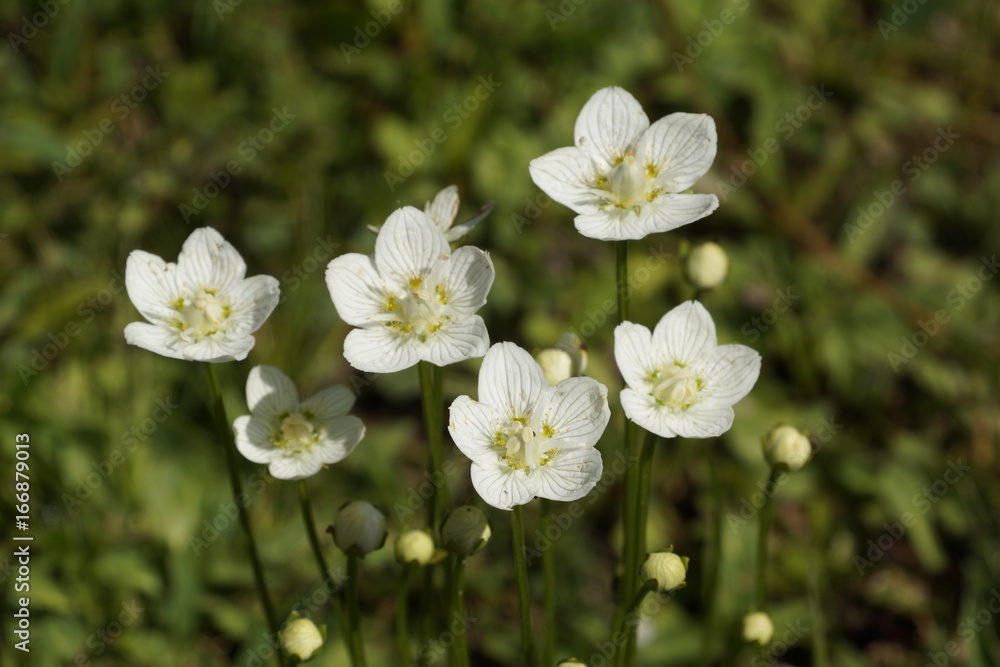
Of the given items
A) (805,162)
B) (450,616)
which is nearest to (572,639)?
(450,616)

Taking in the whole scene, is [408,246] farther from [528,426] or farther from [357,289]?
[528,426]

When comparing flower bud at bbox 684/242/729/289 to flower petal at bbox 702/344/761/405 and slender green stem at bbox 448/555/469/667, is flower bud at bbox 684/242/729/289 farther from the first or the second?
slender green stem at bbox 448/555/469/667

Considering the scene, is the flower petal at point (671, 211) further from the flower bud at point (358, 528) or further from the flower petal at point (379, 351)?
the flower bud at point (358, 528)

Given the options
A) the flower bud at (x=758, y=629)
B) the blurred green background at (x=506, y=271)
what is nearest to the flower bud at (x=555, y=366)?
the flower bud at (x=758, y=629)

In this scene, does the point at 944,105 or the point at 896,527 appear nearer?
the point at 896,527

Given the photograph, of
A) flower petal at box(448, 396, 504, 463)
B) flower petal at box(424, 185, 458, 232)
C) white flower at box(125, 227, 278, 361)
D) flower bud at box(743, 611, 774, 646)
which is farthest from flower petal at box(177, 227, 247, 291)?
flower bud at box(743, 611, 774, 646)

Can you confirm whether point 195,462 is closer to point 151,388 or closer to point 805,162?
point 151,388

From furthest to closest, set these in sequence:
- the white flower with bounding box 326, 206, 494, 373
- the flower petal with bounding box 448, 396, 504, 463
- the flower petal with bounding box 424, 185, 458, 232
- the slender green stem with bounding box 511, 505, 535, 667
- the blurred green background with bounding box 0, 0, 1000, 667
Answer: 1. the blurred green background with bounding box 0, 0, 1000, 667
2. the flower petal with bounding box 424, 185, 458, 232
3. the white flower with bounding box 326, 206, 494, 373
4. the flower petal with bounding box 448, 396, 504, 463
5. the slender green stem with bounding box 511, 505, 535, 667
